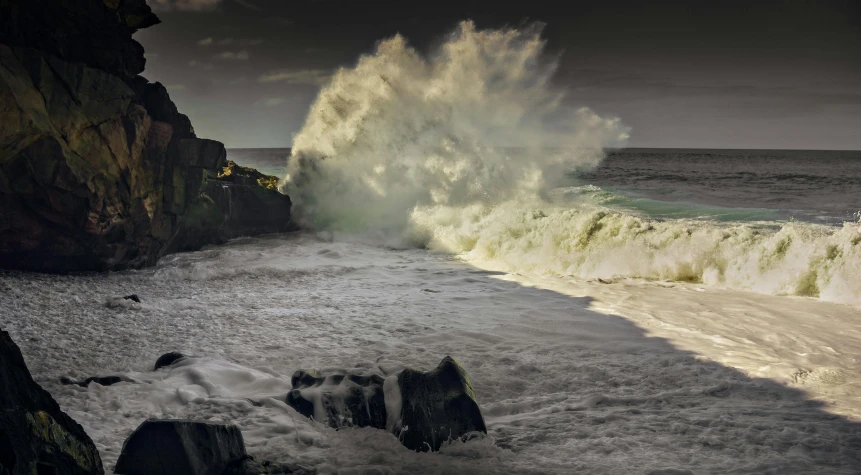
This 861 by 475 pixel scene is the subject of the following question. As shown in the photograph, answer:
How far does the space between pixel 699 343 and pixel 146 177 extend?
27.6ft

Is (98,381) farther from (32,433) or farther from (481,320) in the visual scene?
(481,320)

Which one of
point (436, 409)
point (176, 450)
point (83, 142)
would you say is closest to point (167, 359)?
point (176, 450)

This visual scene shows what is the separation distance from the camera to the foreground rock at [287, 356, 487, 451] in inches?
153

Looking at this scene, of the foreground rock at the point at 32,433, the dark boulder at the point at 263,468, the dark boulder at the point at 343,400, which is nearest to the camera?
A: the foreground rock at the point at 32,433

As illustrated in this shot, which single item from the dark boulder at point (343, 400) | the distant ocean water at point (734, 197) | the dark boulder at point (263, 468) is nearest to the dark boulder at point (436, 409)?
the dark boulder at point (343, 400)

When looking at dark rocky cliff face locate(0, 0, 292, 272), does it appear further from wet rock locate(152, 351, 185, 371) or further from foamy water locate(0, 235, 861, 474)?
wet rock locate(152, 351, 185, 371)

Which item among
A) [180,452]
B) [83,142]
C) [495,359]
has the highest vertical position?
[83,142]

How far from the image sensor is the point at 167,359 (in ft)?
17.2

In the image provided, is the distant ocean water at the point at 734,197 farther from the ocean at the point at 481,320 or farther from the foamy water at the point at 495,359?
the foamy water at the point at 495,359

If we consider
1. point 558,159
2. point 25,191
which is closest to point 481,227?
point 558,159

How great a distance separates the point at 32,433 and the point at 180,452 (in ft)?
2.42

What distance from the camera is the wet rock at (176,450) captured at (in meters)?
3.11

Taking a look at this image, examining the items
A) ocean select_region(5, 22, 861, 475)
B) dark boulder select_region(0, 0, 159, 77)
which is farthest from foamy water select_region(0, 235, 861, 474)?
dark boulder select_region(0, 0, 159, 77)

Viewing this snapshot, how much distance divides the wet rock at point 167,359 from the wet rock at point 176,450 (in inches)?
81.1
